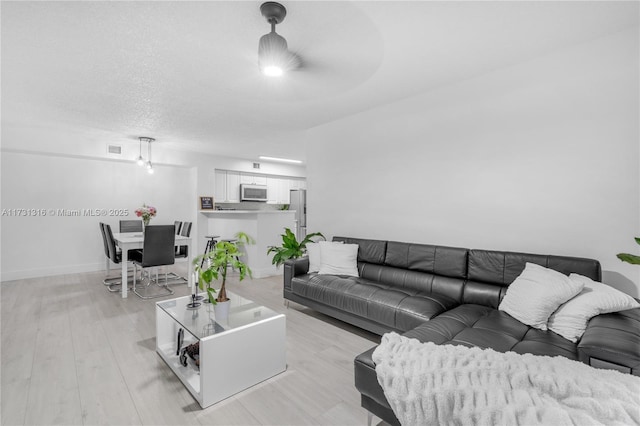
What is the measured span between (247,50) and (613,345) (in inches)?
117

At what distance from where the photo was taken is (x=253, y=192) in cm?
771

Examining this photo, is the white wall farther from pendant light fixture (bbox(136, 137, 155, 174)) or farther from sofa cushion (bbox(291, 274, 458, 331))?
pendant light fixture (bbox(136, 137, 155, 174))

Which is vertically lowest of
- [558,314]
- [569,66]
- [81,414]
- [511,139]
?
[81,414]

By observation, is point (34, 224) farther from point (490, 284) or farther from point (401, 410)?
point (490, 284)

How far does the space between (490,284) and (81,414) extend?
314 centimetres

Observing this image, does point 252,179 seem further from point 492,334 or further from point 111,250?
point 492,334

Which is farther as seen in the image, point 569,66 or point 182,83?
point 182,83

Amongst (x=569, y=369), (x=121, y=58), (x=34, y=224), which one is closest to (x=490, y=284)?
(x=569, y=369)

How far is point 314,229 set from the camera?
4.69 metres

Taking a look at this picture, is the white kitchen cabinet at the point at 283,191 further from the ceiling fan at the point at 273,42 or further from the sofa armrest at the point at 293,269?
the ceiling fan at the point at 273,42

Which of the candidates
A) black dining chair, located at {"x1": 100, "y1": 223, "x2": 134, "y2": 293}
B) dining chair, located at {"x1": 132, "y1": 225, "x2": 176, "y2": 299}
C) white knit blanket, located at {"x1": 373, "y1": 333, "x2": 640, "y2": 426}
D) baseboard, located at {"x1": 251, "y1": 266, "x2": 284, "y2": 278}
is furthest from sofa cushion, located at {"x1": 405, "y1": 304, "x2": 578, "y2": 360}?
black dining chair, located at {"x1": 100, "y1": 223, "x2": 134, "y2": 293}

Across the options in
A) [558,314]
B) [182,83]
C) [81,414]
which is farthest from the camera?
[182,83]

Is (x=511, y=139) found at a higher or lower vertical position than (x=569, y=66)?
lower

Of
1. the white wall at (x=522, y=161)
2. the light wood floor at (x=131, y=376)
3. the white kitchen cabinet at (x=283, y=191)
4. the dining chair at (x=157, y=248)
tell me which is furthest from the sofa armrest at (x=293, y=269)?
the white kitchen cabinet at (x=283, y=191)
